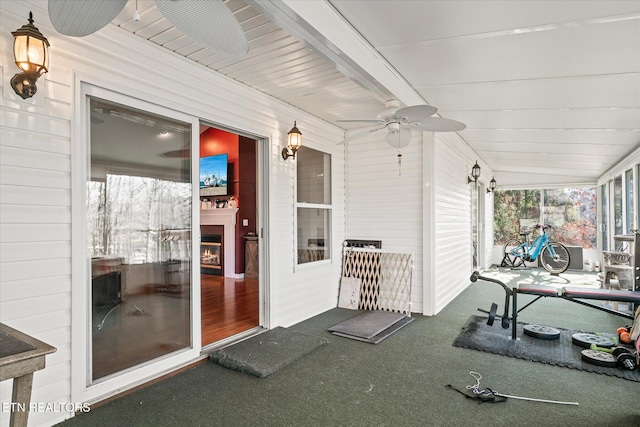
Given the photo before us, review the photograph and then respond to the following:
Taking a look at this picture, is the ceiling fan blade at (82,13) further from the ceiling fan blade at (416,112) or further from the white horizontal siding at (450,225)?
the white horizontal siding at (450,225)

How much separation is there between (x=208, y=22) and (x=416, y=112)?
207 cm

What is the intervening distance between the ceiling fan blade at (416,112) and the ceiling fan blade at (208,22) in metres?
1.73

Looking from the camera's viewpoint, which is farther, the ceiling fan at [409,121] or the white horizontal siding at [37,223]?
the ceiling fan at [409,121]

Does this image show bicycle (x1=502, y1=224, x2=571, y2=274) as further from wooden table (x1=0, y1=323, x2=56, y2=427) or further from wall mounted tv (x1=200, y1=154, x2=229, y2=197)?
wooden table (x1=0, y1=323, x2=56, y2=427)

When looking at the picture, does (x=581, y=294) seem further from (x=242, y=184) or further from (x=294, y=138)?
(x=242, y=184)

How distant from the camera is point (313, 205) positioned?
505 centimetres

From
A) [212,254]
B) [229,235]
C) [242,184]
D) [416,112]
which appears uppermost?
[416,112]

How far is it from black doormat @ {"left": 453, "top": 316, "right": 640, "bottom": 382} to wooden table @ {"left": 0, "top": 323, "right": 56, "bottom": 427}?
3.51 m

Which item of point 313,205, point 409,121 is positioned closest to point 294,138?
point 313,205

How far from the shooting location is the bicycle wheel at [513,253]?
9.45m

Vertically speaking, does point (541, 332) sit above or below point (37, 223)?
below

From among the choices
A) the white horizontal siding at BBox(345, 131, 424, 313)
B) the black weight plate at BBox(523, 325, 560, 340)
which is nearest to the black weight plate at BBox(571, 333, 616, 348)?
the black weight plate at BBox(523, 325, 560, 340)

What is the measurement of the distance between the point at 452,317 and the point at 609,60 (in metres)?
3.33

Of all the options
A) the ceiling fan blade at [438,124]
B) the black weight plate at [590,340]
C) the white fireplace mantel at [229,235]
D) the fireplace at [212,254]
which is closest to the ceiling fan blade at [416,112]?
the ceiling fan blade at [438,124]
